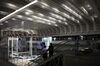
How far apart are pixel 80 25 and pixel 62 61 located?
24.3 m

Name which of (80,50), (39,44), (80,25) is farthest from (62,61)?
(80,25)

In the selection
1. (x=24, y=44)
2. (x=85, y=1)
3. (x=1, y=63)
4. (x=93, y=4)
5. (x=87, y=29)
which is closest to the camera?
(x=1, y=63)

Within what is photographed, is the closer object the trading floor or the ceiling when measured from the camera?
the trading floor

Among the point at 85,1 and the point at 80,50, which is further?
the point at 85,1

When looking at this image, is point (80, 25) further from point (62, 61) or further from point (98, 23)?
point (62, 61)

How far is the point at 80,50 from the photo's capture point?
219 inches

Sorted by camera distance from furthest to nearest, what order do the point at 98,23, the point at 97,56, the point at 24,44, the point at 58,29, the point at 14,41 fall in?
the point at 58,29 < the point at 98,23 < the point at 24,44 < the point at 14,41 < the point at 97,56

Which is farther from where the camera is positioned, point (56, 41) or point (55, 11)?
point (55, 11)

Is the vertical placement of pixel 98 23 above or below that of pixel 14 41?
above

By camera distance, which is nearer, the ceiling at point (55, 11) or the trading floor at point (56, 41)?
the trading floor at point (56, 41)

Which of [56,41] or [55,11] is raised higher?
[55,11]

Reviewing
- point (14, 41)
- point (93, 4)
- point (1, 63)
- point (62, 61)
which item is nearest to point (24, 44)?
point (14, 41)

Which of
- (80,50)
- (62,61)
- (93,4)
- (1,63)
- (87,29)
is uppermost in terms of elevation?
(93,4)

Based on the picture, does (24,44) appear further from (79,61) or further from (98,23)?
(79,61)
